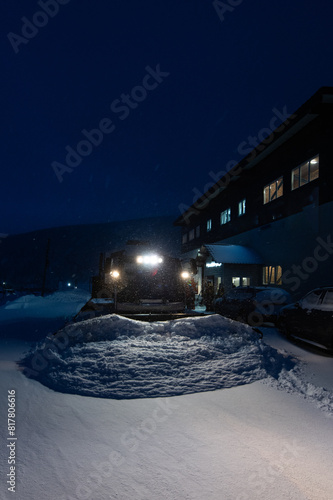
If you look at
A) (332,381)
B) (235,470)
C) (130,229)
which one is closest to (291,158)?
(332,381)

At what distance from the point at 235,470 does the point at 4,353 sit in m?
6.87

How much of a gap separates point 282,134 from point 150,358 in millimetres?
16768

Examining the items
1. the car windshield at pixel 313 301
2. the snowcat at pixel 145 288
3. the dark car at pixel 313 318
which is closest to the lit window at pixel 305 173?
the car windshield at pixel 313 301

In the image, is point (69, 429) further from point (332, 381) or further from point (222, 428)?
point (332, 381)

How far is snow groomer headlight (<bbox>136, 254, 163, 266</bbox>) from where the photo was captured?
472 inches

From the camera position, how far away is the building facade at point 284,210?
A: 16078 mm

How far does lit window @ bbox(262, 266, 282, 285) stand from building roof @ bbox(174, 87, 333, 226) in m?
7.63

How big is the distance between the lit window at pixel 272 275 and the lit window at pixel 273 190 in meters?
4.56

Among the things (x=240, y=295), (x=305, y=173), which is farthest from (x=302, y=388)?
(x=305, y=173)

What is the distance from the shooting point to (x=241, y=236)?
85.3 feet

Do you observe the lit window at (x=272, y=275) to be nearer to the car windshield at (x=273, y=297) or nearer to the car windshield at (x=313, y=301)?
the car windshield at (x=273, y=297)

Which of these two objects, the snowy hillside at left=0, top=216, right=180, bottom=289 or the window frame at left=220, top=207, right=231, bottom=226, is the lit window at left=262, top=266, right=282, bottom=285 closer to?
the window frame at left=220, top=207, right=231, bottom=226

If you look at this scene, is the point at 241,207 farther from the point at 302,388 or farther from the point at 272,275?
the point at 302,388

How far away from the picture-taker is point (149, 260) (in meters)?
12.0
